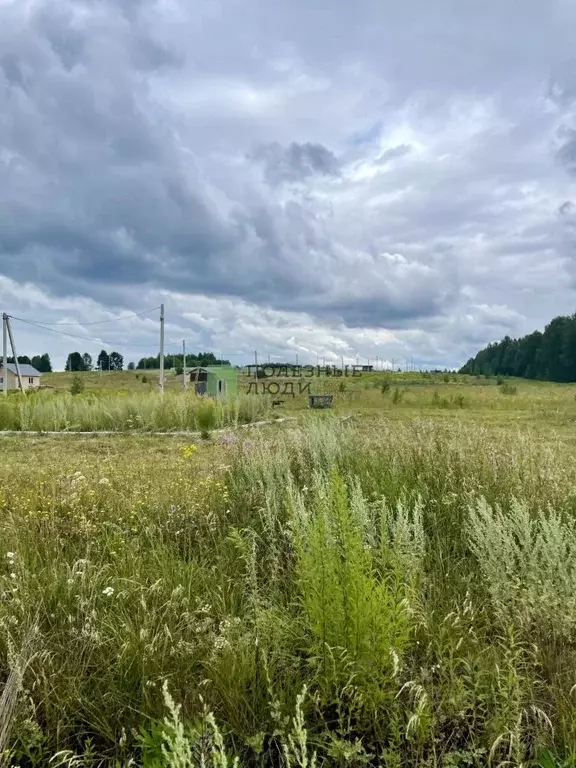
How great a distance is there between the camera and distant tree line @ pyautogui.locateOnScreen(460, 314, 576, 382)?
227ft

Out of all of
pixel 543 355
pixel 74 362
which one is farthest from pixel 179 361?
pixel 543 355

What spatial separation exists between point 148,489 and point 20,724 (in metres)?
2.66

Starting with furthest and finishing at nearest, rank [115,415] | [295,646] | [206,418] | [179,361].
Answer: [179,361] → [115,415] → [206,418] → [295,646]

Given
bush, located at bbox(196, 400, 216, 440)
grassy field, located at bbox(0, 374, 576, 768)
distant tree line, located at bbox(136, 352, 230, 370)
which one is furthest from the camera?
distant tree line, located at bbox(136, 352, 230, 370)

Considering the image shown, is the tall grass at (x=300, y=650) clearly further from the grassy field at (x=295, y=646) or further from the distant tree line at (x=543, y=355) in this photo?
the distant tree line at (x=543, y=355)

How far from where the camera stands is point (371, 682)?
5.88 ft

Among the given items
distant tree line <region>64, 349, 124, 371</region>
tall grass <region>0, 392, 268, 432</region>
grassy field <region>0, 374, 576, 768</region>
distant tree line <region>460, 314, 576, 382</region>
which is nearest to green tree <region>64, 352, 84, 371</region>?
distant tree line <region>64, 349, 124, 371</region>

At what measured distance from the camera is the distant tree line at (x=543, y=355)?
69312 millimetres

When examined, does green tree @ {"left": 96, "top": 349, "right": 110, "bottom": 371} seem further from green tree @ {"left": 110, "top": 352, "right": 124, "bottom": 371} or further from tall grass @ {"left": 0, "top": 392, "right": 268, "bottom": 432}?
tall grass @ {"left": 0, "top": 392, "right": 268, "bottom": 432}

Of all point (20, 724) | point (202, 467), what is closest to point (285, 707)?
point (20, 724)

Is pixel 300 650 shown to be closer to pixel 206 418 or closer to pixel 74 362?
pixel 206 418

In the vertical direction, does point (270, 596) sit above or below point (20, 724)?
above

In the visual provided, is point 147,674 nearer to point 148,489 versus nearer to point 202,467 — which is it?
point 148,489

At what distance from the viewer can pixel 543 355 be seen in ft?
248
